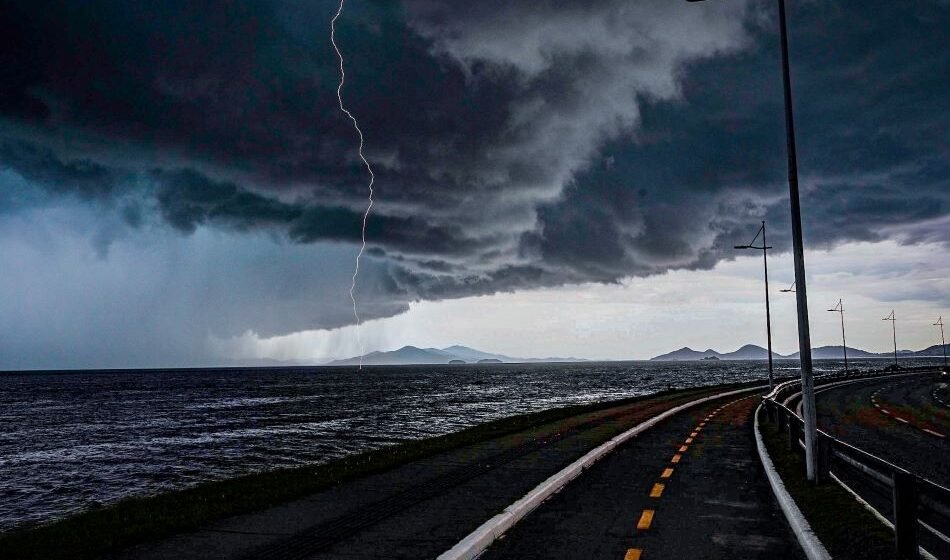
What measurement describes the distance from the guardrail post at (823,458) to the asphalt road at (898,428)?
344cm

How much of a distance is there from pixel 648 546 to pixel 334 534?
4.13 m

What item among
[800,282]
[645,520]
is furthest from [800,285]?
[645,520]

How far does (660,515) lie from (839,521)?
245 cm

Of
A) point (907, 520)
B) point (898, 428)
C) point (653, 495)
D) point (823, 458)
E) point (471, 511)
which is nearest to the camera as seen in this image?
point (907, 520)

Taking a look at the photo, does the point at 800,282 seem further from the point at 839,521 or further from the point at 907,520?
the point at 907,520

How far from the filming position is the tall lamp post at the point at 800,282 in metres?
12.2

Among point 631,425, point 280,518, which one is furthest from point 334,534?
point 631,425

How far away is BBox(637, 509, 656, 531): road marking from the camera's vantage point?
9.15m

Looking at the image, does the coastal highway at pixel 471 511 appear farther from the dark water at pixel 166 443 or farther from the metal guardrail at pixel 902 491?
the dark water at pixel 166 443

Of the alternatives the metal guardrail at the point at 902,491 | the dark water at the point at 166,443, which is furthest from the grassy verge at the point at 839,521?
the dark water at the point at 166,443

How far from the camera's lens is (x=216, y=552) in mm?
7777

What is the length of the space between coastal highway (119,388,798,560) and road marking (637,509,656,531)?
0.09m

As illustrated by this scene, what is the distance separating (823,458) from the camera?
12281 mm

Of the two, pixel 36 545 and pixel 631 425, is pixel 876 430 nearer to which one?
pixel 631 425
